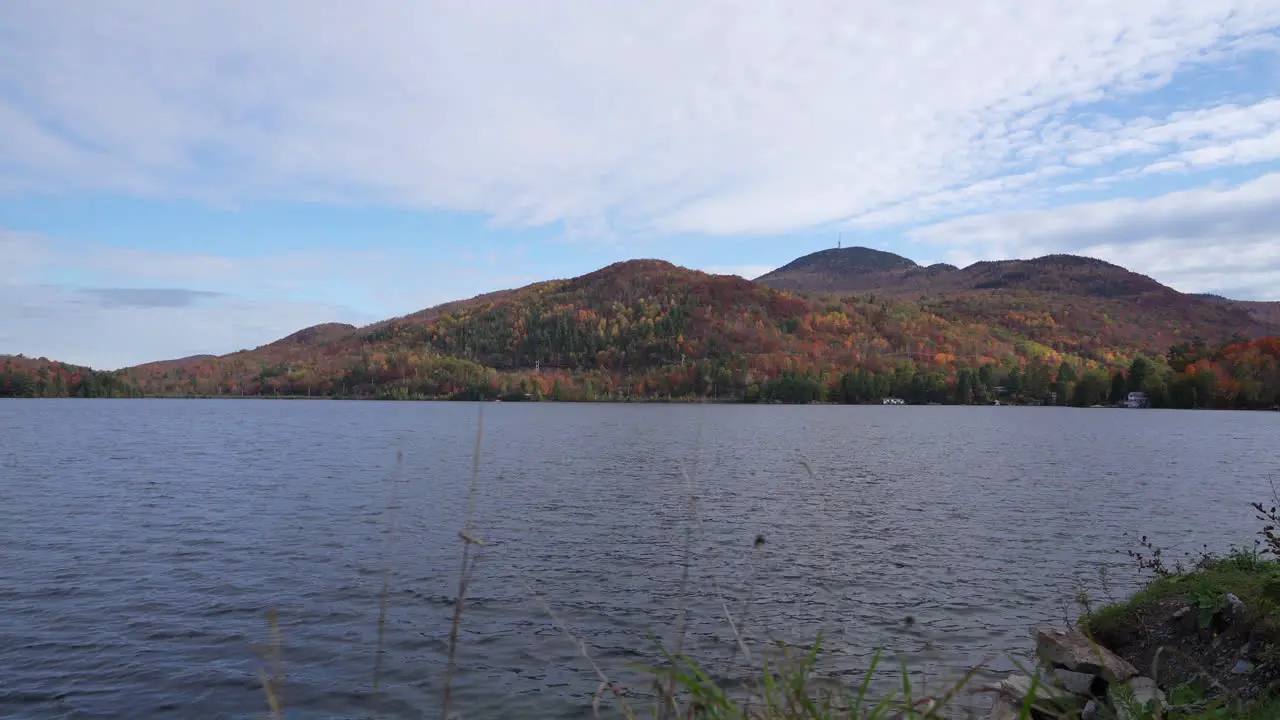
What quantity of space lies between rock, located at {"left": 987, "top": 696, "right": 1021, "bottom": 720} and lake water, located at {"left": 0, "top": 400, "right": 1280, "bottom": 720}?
3025 millimetres

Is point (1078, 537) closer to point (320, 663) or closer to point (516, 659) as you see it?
point (516, 659)

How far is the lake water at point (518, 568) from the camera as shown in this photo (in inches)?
607

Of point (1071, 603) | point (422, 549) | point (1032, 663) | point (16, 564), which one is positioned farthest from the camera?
point (422, 549)

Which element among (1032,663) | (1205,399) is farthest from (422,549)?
(1205,399)

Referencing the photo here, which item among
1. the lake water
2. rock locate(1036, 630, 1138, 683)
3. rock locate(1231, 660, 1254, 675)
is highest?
rock locate(1231, 660, 1254, 675)

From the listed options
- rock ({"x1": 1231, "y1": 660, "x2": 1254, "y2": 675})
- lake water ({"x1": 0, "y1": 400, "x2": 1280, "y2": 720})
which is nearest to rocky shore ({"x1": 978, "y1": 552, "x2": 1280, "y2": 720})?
rock ({"x1": 1231, "y1": 660, "x2": 1254, "y2": 675})

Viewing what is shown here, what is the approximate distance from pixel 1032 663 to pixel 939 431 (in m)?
99.0

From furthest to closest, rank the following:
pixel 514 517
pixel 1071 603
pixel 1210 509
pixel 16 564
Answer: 1. pixel 1210 509
2. pixel 514 517
3. pixel 16 564
4. pixel 1071 603

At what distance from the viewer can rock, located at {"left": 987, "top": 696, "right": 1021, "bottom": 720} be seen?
10.4 metres

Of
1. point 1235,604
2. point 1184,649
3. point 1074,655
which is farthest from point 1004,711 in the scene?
point 1235,604

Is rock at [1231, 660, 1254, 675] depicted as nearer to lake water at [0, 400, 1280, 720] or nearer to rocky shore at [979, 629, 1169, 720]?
rocky shore at [979, 629, 1169, 720]

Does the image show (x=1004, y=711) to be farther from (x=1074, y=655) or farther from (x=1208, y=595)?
(x=1208, y=595)

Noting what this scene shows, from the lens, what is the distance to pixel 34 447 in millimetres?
69000

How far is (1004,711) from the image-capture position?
1084 centimetres
